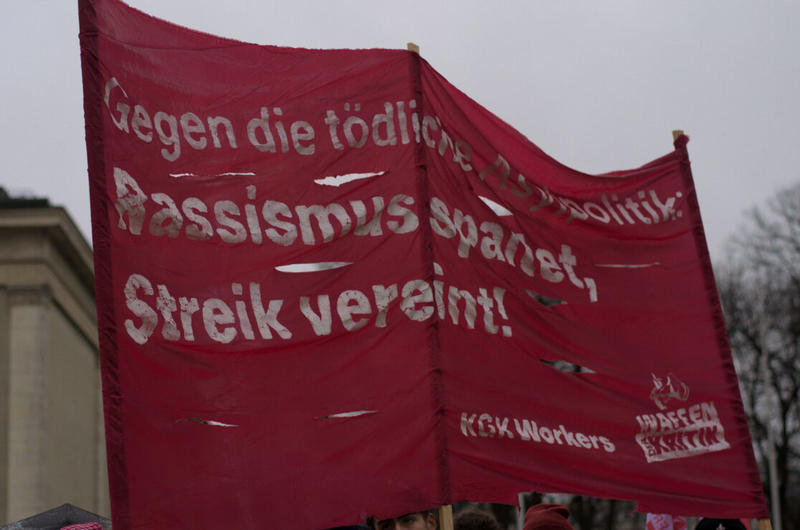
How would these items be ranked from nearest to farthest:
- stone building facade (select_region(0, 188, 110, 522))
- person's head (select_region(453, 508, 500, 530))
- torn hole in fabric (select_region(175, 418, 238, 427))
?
torn hole in fabric (select_region(175, 418, 238, 427)) < person's head (select_region(453, 508, 500, 530)) < stone building facade (select_region(0, 188, 110, 522))

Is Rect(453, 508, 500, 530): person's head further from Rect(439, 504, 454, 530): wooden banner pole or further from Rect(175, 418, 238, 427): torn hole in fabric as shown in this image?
Rect(175, 418, 238, 427): torn hole in fabric

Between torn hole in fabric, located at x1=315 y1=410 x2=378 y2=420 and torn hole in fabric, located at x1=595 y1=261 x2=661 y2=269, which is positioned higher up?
torn hole in fabric, located at x1=595 y1=261 x2=661 y2=269

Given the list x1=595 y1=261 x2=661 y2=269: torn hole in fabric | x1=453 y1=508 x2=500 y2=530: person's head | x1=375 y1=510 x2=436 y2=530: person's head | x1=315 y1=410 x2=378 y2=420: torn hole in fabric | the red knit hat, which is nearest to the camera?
x1=315 y1=410 x2=378 y2=420: torn hole in fabric

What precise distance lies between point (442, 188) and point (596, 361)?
130 centimetres

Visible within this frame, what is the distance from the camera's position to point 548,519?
6.39 meters

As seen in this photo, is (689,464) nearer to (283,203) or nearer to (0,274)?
(283,203)

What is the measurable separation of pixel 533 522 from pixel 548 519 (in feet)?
0.27

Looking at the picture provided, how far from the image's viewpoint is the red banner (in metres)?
5.33

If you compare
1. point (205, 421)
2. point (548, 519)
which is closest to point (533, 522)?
point (548, 519)

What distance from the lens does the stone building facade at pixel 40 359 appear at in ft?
122

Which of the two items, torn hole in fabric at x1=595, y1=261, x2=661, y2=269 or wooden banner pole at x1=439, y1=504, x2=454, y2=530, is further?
torn hole in fabric at x1=595, y1=261, x2=661, y2=269

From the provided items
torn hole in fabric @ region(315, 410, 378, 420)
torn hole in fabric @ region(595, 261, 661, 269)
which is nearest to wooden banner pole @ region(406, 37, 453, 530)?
torn hole in fabric @ region(315, 410, 378, 420)

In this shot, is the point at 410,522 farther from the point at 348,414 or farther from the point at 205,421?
the point at 205,421

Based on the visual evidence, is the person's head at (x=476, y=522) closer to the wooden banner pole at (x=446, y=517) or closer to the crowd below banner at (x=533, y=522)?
the crowd below banner at (x=533, y=522)
